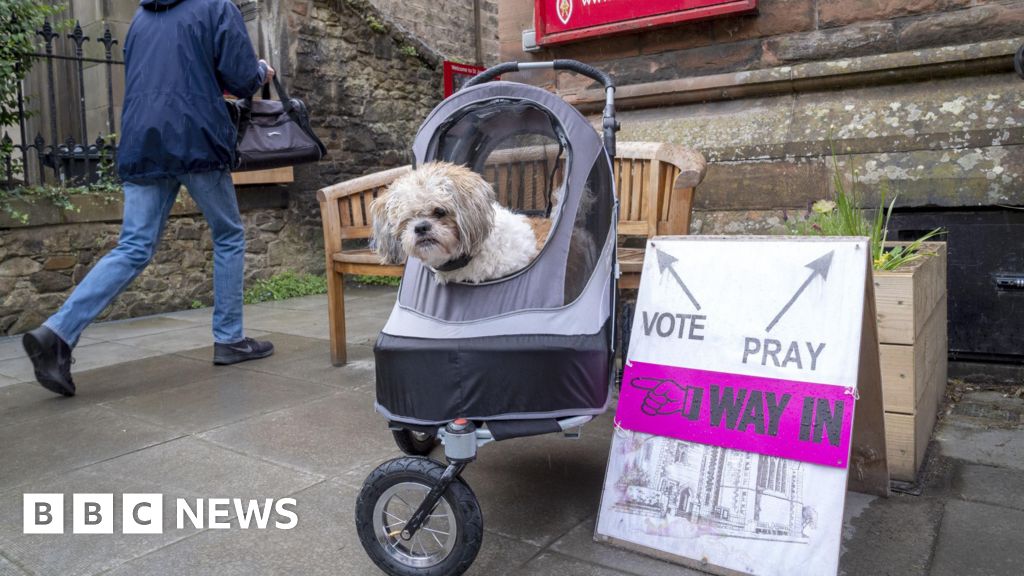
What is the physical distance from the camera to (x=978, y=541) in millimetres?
2367

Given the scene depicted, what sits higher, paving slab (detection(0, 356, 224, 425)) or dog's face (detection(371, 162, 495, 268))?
dog's face (detection(371, 162, 495, 268))

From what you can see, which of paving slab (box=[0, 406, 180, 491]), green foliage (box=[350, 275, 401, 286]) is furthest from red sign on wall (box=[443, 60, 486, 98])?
paving slab (box=[0, 406, 180, 491])

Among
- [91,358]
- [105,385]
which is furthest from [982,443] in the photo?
[91,358]

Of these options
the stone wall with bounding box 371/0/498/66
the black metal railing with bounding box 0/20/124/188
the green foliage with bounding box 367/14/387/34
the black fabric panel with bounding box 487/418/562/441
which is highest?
the stone wall with bounding box 371/0/498/66

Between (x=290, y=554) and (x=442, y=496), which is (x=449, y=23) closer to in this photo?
(x=290, y=554)

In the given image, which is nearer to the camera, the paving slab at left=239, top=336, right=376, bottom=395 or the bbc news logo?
the bbc news logo

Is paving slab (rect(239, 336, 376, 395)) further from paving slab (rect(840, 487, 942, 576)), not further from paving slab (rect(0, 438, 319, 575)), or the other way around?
paving slab (rect(840, 487, 942, 576))

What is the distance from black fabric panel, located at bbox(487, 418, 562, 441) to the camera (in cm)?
221

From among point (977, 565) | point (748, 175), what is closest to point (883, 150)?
point (748, 175)

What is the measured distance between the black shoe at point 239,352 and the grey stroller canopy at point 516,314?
8.49 feet

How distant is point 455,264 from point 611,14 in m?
3.47

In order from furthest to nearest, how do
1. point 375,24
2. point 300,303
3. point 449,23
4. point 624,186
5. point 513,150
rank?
1. point 449,23
2. point 375,24
3. point 300,303
4. point 624,186
5. point 513,150

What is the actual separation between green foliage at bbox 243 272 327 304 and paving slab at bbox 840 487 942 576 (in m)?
6.26

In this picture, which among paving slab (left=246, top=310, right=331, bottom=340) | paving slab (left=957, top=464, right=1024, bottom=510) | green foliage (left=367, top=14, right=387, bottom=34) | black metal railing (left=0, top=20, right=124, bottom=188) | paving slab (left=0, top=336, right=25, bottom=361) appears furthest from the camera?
green foliage (left=367, top=14, right=387, bottom=34)
